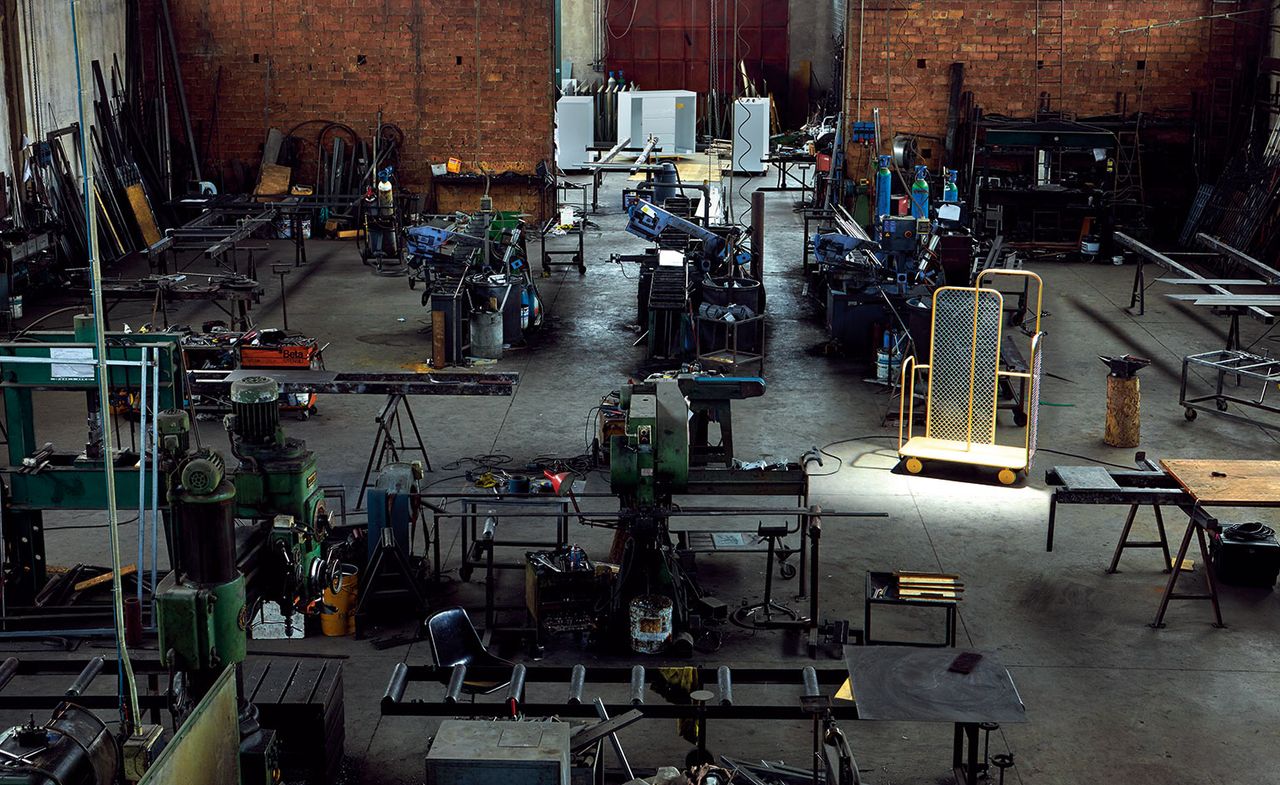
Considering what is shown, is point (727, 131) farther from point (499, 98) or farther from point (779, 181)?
point (499, 98)

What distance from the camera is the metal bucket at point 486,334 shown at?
14094 mm

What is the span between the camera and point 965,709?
5738 mm

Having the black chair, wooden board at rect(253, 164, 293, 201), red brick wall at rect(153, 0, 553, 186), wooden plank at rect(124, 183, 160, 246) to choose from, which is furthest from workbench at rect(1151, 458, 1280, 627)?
wooden board at rect(253, 164, 293, 201)

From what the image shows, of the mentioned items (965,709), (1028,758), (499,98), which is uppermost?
(499,98)

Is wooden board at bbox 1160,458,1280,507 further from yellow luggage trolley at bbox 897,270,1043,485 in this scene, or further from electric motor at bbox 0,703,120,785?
electric motor at bbox 0,703,120,785

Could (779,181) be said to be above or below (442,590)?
above

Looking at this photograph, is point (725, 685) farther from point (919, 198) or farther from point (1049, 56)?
point (1049, 56)

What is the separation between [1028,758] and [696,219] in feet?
35.0

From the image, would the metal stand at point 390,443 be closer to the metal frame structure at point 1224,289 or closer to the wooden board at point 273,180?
the metal frame structure at point 1224,289

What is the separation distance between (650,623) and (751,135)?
20.3m

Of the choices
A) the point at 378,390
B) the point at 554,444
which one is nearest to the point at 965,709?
the point at 378,390

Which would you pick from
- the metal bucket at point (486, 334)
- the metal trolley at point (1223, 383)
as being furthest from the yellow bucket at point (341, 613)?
the metal trolley at point (1223, 383)

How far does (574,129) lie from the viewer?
27375 millimetres

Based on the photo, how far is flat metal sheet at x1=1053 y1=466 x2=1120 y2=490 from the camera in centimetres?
855
